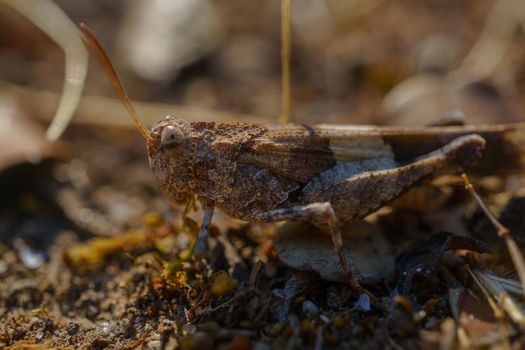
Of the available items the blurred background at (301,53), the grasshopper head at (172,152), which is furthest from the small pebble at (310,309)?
the blurred background at (301,53)

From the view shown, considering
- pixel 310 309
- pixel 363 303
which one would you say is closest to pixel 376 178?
pixel 363 303

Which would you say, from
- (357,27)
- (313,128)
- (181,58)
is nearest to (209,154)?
(313,128)

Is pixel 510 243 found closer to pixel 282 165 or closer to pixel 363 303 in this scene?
pixel 363 303

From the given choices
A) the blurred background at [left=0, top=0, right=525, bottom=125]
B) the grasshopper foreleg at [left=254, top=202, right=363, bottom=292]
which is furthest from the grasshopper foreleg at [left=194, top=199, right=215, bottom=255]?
the blurred background at [left=0, top=0, right=525, bottom=125]

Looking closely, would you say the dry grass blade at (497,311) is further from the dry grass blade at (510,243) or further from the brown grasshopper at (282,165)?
the brown grasshopper at (282,165)

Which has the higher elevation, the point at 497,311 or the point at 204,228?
the point at 204,228

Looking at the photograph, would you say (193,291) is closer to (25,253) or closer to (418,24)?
(25,253)
